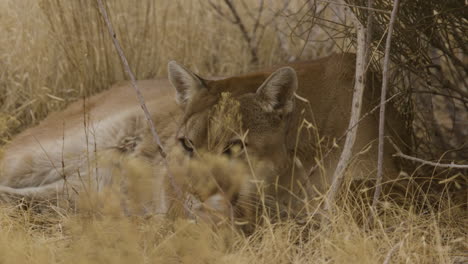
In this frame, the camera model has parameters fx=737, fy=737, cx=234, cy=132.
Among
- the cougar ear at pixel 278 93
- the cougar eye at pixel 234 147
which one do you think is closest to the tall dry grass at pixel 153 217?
the cougar eye at pixel 234 147

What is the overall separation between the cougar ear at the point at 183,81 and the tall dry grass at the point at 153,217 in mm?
666

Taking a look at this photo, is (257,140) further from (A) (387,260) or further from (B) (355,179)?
(A) (387,260)

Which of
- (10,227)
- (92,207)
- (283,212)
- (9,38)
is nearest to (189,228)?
(92,207)

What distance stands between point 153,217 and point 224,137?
0.50 m

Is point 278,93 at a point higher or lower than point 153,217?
higher

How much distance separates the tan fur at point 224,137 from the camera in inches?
126

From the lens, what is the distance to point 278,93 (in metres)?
A: 3.41

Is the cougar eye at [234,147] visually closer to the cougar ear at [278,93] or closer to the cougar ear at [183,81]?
the cougar ear at [278,93]

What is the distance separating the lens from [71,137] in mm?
4250

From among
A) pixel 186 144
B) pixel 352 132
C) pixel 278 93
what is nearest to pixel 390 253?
pixel 352 132

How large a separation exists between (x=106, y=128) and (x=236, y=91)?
1.11 m

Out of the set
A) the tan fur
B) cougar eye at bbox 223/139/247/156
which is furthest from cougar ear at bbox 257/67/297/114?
cougar eye at bbox 223/139/247/156

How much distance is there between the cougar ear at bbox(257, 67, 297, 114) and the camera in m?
3.36

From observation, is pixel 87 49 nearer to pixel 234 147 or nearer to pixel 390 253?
pixel 234 147
